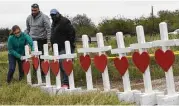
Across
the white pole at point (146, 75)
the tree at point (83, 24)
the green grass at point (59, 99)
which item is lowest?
the green grass at point (59, 99)

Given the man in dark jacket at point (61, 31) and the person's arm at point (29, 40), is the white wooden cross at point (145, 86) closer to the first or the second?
the man in dark jacket at point (61, 31)

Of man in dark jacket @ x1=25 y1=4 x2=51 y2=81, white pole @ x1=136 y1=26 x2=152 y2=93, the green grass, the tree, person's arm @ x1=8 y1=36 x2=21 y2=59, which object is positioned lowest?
the green grass

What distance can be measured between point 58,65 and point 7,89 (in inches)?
42.1

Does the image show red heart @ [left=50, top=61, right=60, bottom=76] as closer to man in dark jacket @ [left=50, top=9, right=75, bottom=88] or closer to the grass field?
man in dark jacket @ [left=50, top=9, right=75, bottom=88]

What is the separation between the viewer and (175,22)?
48.8 metres

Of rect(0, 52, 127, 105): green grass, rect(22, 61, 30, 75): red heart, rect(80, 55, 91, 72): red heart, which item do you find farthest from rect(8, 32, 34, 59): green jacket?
rect(80, 55, 91, 72): red heart

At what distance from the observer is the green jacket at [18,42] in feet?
32.7

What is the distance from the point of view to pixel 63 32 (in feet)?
29.0

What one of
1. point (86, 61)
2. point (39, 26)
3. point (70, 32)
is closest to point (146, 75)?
point (86, 61)

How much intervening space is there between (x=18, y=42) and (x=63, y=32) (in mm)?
1653

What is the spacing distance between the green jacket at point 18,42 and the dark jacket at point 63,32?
1245 mm

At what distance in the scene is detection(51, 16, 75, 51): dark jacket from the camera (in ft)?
28.8

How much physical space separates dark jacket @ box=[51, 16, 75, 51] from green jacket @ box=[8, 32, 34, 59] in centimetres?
125

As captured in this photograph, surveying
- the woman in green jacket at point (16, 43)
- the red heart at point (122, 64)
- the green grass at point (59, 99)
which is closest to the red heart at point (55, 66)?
the green grass at point (59, 99)
